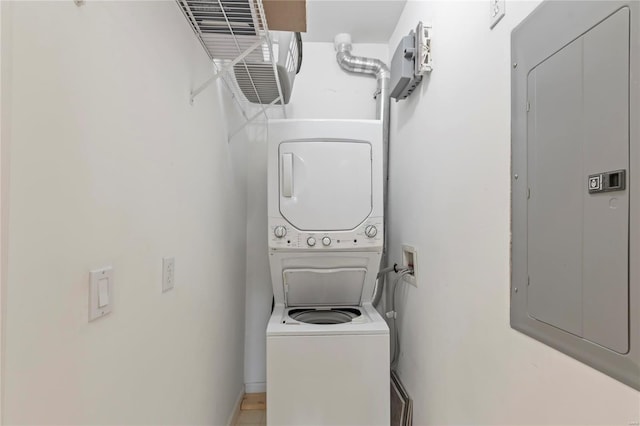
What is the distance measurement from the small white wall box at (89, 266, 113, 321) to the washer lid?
127 centimetres

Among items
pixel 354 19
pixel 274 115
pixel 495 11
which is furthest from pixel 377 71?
pixel 495 11

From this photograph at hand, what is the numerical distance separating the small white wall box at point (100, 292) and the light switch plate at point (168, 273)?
33cm

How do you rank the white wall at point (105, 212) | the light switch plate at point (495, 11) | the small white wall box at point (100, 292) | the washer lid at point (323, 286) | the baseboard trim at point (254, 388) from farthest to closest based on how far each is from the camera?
the baseboard trim at point (254, 388) < the washer lid at point (323, 286) < the light switch plate at point (495, 11) < the small white wall box at point (100, 292) < the white wall at point (105, 212)

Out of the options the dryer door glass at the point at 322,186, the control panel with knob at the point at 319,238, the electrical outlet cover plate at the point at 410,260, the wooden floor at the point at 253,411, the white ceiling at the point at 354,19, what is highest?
the white ceiling at the point at 354,19

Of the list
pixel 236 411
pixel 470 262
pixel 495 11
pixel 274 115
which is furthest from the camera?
pixel 274 115

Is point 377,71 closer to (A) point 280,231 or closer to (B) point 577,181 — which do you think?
(A) point 280,231

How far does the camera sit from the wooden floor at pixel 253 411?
7.75ft

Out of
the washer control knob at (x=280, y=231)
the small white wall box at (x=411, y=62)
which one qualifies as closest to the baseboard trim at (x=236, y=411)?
the washer control knob at (x=280, y=231)

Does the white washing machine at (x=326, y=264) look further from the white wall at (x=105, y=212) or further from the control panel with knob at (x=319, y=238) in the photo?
the white wall at (x=105, y=212)

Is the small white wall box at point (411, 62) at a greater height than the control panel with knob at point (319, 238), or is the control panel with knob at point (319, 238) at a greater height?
the small white wall box at point (411, 62)

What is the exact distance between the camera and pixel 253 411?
2.50 m

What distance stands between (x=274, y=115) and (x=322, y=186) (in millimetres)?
1142

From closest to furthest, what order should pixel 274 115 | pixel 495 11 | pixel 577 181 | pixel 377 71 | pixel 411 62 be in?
pixel 577 181 < pixel 495 11 < pixel 411 62 < pixel 377 71 < pixel 274 115

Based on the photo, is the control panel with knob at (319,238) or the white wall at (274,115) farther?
the white wall at (274,115)
